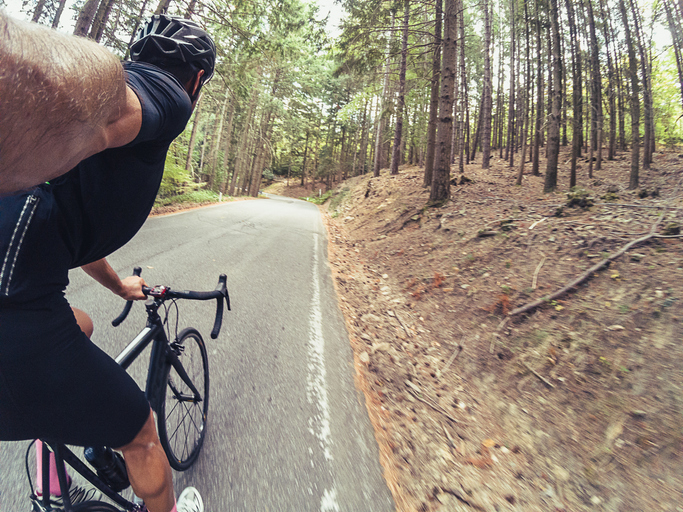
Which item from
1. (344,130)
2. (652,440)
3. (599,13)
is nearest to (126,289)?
(652,440)

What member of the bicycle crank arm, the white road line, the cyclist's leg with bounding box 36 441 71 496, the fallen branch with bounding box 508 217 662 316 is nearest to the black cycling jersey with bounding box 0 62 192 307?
the cyclist's leg with bounding box 36 441 71 496

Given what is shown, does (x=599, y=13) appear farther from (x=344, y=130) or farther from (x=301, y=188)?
(x=301, y=188)

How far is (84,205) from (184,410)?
5.52 feet

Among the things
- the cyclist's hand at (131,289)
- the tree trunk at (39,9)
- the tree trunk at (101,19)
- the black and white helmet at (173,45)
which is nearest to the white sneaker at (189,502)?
the cyclist's hand at (131,289)

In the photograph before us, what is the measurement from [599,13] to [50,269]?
25.5m

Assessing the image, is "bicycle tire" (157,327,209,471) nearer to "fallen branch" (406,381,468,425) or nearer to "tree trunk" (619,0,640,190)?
"fallen branch" (406,381,468,425)

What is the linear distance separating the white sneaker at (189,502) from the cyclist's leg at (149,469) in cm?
29

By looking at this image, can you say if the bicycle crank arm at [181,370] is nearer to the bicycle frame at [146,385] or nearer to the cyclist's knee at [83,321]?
the bicycle frame at [146,385]

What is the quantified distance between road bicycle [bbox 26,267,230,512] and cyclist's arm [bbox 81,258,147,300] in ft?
0.18

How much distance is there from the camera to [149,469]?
Result: 1312 mm

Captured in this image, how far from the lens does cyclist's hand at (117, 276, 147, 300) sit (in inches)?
71.0

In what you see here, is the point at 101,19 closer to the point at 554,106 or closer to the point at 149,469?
the point at 149,469

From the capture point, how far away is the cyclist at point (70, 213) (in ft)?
2.18

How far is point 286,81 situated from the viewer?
26.6 metres
